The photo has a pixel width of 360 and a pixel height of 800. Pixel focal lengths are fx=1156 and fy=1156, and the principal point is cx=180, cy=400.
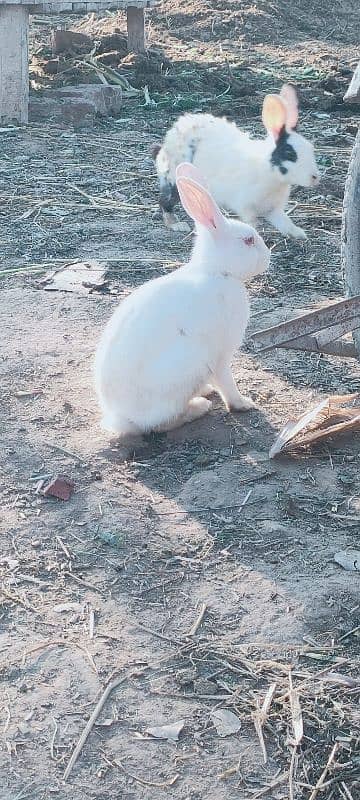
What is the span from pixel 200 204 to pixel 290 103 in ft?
8.34

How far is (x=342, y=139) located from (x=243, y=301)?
482 cm

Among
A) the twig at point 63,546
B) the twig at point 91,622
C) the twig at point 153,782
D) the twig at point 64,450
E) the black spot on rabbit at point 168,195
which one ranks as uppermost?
the twig at point 153,782

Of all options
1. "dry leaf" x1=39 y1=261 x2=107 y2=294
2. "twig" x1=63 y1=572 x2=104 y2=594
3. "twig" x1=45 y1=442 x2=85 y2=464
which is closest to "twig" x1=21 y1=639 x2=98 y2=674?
"twig" x1=63 y1=572 x2=104 y2=594

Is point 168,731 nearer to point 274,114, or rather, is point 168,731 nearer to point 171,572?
point 171,572

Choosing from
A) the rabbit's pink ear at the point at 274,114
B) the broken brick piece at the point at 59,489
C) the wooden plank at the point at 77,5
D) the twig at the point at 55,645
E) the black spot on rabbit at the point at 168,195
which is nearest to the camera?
the twig at the point at 55,645

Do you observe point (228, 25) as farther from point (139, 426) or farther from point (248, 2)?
point (139, 426)

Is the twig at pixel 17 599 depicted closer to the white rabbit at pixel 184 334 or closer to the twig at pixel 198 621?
the twig at pixel 198 621

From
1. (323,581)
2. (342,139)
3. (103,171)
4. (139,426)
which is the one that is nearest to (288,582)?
(323,581)

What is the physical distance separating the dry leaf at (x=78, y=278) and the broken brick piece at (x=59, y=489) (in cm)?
204

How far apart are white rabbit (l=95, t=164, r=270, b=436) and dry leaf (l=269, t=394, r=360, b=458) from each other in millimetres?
348

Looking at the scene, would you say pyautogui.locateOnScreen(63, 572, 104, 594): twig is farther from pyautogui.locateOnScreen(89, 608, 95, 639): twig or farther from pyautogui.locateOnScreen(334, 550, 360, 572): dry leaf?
pyautogui.locateOnScreen(334, 550, 360, 572): dry leaf

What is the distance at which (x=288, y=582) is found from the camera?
3.37 metres

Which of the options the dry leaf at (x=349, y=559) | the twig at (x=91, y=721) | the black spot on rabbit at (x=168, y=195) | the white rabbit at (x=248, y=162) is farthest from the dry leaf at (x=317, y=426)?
the black spot on rabbit at (x=168, y=195)

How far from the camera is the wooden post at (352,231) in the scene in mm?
4195
